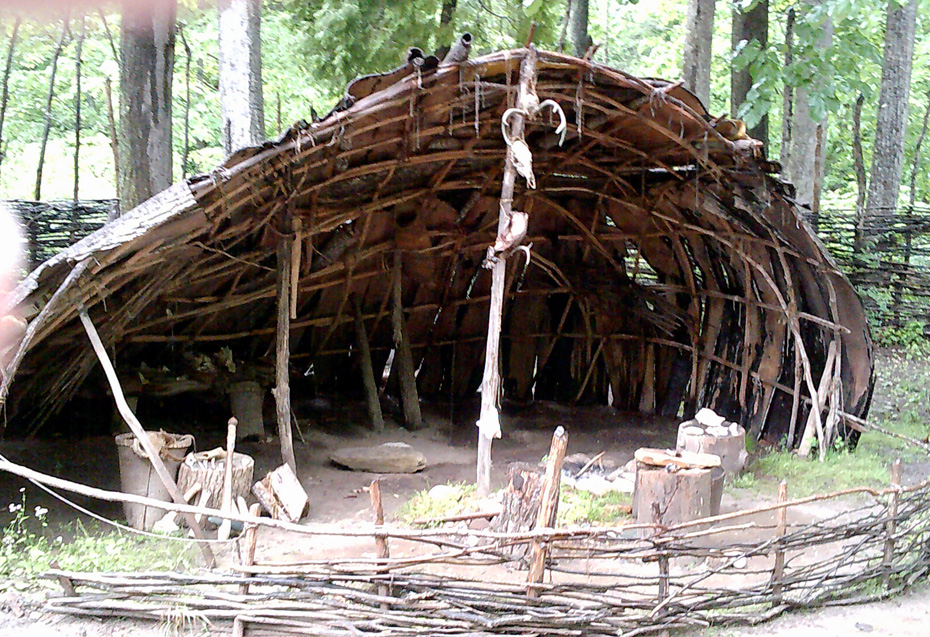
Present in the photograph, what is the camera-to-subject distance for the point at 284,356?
5.89m

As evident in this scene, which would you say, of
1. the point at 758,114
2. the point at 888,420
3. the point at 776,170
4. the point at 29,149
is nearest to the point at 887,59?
the point at 758,114

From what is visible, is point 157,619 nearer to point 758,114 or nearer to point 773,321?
point 773,321

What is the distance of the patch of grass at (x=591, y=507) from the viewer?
4961 millimetres

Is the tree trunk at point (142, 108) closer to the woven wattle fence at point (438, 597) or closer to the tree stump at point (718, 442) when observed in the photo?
the woven wattle fence at point (438, 597)

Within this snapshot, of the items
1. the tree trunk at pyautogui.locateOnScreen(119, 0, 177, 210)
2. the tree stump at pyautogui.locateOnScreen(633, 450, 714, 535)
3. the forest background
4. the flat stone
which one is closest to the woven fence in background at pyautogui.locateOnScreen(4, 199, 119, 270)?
the forest background

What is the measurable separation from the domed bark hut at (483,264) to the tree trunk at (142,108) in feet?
3.33

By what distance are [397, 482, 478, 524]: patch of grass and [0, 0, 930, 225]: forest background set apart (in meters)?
2.92

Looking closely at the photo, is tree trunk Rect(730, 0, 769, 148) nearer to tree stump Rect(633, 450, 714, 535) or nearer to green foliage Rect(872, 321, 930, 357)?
green foliage Rect(872, 321, 930, 357)

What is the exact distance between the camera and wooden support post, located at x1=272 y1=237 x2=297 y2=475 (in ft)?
18.9

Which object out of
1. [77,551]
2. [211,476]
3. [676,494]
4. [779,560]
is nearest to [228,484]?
[211,476]

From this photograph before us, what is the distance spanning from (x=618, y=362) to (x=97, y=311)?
18.4ft

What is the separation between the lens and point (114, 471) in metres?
5.96

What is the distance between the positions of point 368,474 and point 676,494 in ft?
9.06

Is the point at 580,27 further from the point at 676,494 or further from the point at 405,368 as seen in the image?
the point at 676,494
